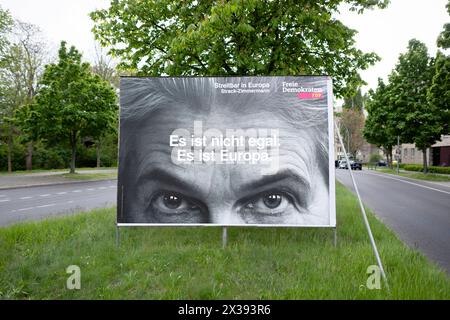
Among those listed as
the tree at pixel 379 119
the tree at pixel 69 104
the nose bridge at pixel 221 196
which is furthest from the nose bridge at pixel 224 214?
the tree at pixel 379 119

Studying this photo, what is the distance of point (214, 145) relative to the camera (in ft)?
18.7

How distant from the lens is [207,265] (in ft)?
15.6

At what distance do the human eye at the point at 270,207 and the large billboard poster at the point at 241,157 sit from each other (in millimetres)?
17

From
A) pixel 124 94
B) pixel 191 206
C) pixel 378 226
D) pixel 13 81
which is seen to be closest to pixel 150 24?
pixel 124 94

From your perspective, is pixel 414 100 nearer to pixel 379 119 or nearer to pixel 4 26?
pixel 379 119

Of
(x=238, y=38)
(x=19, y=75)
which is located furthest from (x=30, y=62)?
(x=238, y=38)

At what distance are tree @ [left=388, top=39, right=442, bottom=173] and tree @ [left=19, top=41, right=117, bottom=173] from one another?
79.5 ft

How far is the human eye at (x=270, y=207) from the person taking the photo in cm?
562

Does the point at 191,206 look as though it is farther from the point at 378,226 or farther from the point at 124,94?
the point at 378,226

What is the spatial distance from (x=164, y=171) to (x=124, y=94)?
1.56 m

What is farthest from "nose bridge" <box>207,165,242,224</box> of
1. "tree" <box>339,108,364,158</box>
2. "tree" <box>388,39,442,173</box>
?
"tree" <box>339,108,364,158</box>

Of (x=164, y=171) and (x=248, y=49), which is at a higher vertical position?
(x=248, y=49)

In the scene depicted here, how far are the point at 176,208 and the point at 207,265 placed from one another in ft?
4.26
